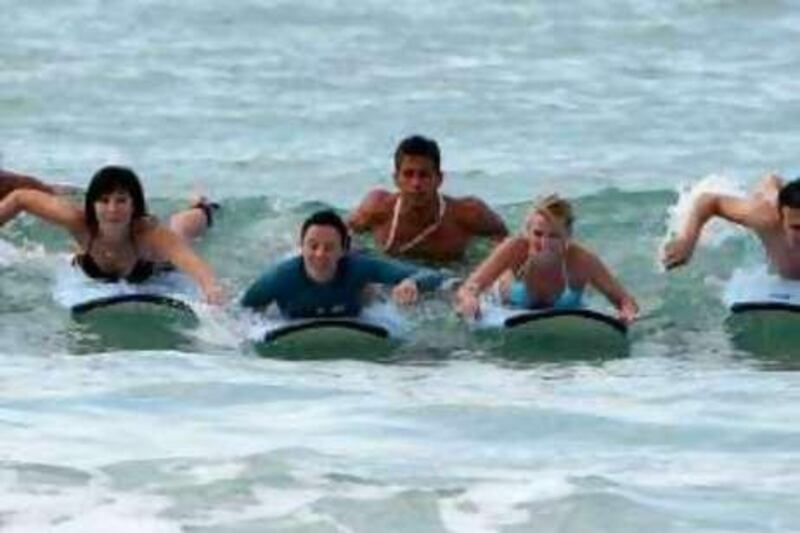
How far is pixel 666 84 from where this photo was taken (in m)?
19.9

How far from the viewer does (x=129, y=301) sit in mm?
Answer: 11008

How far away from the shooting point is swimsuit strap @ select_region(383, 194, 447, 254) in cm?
1254

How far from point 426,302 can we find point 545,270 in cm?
75

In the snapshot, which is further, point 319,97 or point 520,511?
point 319,97

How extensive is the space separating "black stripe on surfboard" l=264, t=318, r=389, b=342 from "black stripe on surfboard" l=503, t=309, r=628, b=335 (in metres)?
0.64

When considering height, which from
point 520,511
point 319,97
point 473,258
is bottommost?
point 520,511

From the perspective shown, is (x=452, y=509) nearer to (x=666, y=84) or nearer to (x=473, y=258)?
(x=473, y=258)

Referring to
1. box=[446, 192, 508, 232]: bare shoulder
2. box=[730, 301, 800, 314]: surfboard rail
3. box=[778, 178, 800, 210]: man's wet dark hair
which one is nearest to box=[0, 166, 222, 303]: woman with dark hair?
box=[446, 192, 508, 232]: bare shoulder

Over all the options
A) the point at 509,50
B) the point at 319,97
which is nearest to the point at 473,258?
the point at 319,97

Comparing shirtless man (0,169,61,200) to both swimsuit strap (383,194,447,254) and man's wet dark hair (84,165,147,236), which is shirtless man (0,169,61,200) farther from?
swimsuit strap (383,194,447,254)

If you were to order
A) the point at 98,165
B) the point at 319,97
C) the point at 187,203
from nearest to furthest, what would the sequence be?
the point at 187,203 → the point at 98,165 → the point at 319,97

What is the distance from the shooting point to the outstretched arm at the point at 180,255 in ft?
36.7

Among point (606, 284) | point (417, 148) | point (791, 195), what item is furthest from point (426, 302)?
point (791, 195)

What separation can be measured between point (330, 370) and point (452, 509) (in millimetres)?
2938
